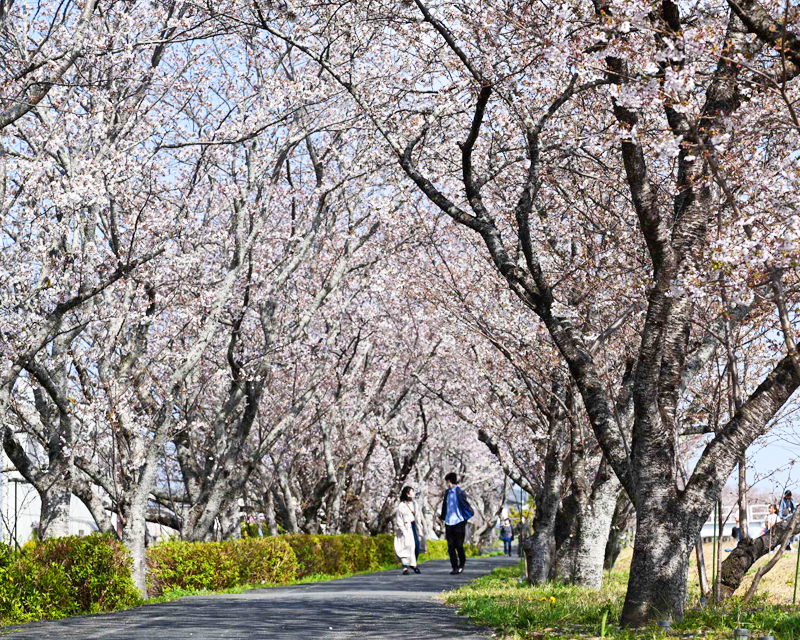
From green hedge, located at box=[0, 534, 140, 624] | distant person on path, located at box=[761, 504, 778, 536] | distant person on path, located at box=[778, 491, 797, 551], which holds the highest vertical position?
distant person on path, located at box=[778, 491, 797, 551]

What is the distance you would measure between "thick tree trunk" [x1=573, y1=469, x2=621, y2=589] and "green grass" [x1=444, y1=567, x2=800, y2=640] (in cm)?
233

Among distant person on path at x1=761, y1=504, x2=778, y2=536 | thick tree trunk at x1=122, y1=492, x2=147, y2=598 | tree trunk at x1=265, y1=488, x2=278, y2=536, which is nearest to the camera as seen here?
distant person on path at x1=761, y1=504, x2=778, y2=536

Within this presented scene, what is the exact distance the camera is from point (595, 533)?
45.2 feet

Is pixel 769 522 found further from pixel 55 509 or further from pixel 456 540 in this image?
pixel 55 509

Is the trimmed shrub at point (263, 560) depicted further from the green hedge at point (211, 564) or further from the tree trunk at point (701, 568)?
the tree trunk at point (701, 568)

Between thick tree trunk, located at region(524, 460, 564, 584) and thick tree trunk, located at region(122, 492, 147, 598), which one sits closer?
thick tree trunk, located at region(122, 492, 147, 598)

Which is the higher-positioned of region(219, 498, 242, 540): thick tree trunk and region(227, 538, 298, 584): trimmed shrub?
region(219, 498, 242, 540): thick tree trunk

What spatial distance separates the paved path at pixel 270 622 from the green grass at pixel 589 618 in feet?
1.06

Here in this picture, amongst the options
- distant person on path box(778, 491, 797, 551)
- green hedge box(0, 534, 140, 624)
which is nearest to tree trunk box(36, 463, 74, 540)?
green hedge box(0, 534, 140, 624)

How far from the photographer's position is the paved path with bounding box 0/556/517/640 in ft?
25.4

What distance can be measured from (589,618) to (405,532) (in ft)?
39.7

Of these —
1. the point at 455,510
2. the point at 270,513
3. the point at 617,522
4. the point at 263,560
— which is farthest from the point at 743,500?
the point at 270,513

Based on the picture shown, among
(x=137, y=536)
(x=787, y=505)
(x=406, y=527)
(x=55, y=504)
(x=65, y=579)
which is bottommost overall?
(x=65, y=579)

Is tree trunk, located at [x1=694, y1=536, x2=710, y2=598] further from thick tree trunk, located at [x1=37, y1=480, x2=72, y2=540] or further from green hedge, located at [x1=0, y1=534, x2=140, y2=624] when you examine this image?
thick tree trunk, located at [x1=37, y1=480, x2=72, y2=540]
